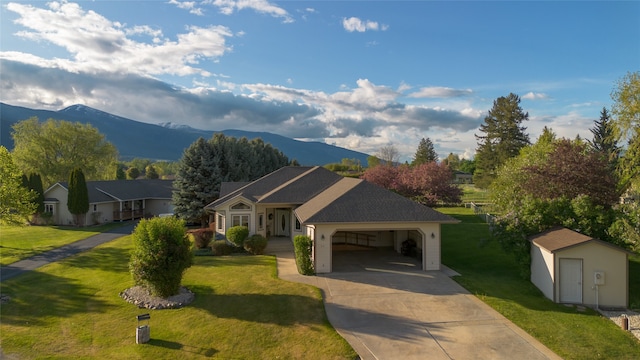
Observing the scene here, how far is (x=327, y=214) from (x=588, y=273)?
11299mm

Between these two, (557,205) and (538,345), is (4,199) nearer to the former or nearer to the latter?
(538,345)

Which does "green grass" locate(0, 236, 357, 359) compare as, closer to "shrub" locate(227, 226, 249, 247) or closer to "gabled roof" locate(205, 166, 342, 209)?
"shrub" locate(227, 226, 249, 247)

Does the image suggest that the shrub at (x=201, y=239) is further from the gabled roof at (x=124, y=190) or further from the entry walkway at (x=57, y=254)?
the gabled roof at (x=124, y=190)

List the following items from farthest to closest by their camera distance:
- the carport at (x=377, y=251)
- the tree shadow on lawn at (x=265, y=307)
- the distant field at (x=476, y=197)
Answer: the distant field at (x=476, y=197) < the carport at (x=377, y=251) < the tree shadow on lawn at (x=265, y=307)

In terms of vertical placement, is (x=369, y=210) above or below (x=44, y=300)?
above

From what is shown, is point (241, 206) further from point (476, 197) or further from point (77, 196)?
point (476, 197)

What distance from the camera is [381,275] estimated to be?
1795 cm

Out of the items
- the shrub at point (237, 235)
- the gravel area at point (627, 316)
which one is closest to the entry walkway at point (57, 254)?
the shrub at point (237, 235)

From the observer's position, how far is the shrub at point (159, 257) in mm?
14477

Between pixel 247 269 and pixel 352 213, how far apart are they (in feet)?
20.4

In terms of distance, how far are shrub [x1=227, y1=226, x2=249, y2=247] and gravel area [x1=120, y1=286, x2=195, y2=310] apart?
24.9ft

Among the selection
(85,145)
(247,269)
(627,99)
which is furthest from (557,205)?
(85,145)

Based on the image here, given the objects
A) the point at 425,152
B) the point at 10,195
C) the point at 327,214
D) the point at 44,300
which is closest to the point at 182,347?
the point at 44,300

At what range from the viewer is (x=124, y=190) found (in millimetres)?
43406
